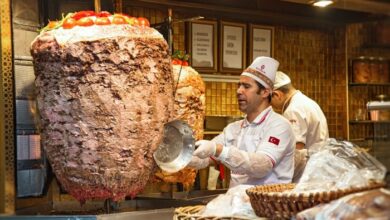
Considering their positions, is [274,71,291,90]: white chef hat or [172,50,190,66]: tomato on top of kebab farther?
[274,71,291,90]: white chef hat

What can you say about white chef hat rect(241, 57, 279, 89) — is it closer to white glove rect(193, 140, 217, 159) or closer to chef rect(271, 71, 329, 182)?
white glove rect(193, 140, 217, 159)

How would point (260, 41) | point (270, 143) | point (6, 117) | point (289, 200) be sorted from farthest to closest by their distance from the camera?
point (260, 41)
point (270, 143)
point (6, 117)
point (289, 200)

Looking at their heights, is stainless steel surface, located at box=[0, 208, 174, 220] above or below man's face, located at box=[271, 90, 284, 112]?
below

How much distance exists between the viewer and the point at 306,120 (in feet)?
15.8

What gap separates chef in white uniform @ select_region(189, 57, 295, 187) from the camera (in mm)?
3109

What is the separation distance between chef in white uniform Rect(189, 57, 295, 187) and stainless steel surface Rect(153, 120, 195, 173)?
15.8 inches

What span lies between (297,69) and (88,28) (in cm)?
415

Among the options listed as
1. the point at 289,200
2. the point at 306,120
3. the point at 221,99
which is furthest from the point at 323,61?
the point at 289,200

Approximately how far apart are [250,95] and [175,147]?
97 cm

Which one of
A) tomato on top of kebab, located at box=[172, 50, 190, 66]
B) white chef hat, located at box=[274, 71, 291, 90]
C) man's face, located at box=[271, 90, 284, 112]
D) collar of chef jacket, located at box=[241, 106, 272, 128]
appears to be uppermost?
tomato on top of kebab, located at box=[172, 50, 190, 66]

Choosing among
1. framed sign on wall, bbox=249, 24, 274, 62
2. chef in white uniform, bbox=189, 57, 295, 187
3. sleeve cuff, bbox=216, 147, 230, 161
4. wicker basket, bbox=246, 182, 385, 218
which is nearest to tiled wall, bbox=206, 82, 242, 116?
framed sign on wall, bbox=249, 24, 274, 62

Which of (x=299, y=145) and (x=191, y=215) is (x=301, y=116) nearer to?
(x=299, y=145)

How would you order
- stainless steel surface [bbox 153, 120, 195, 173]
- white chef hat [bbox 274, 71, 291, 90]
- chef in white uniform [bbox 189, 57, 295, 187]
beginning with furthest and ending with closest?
white chef hat [bbox 274, 71, 291, 90] < chef in white uniform [bbox 189, 57, 295, 187] < stainless steel surface [bbox 153, 120, 195, 173]

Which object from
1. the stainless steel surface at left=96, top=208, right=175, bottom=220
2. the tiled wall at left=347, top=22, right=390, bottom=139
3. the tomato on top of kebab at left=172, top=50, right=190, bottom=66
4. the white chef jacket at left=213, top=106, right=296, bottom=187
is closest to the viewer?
the stainless steel surface at left=96, top=208, right=175, bottom=220
